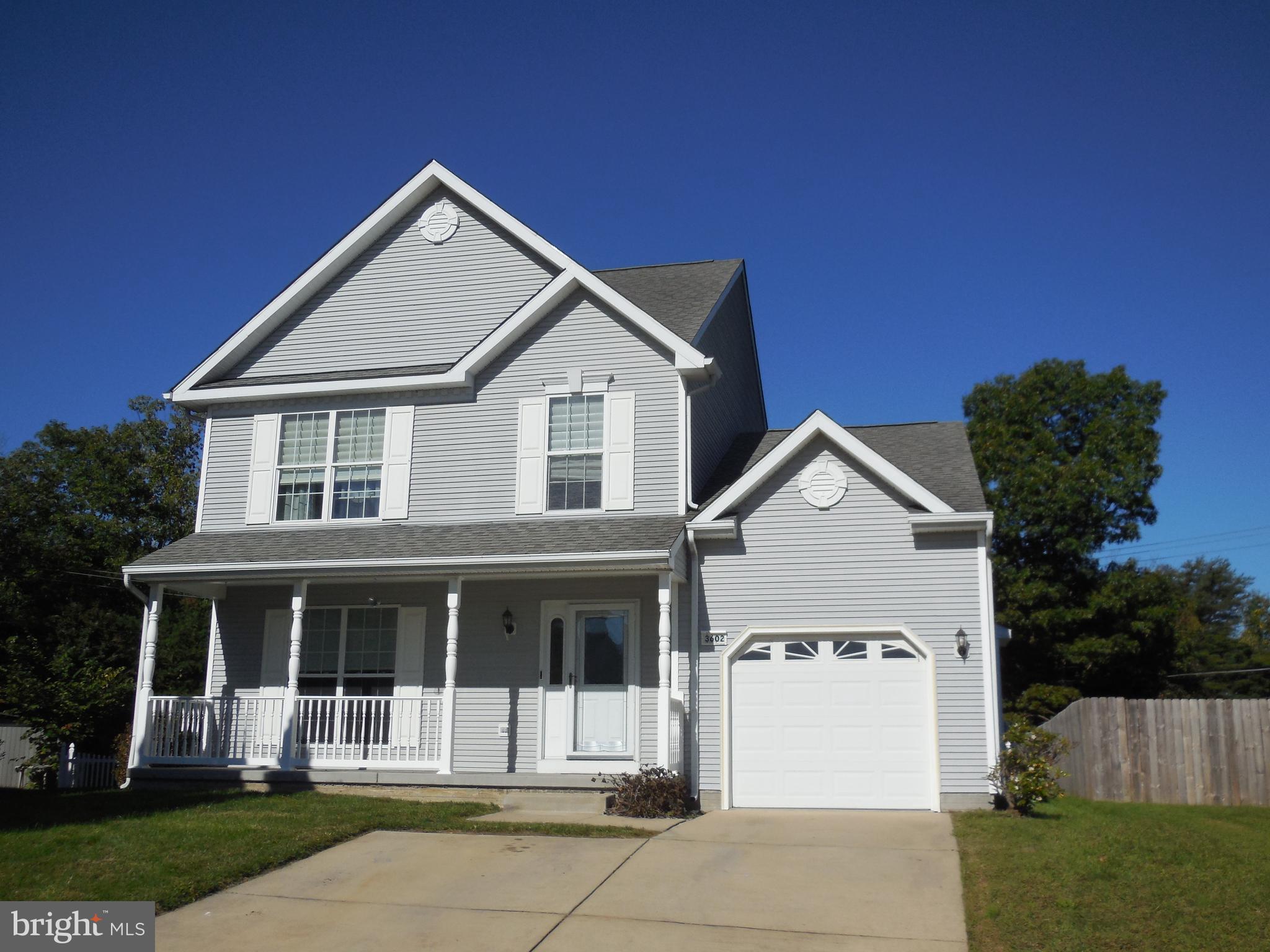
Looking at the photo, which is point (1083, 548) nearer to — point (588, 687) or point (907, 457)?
point (907, 457)

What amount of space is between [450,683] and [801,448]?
5587 mm

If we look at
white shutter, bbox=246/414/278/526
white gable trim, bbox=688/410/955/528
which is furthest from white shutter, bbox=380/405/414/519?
white gable trim, bbox=688/410/955/528

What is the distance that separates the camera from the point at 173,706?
15352 mm

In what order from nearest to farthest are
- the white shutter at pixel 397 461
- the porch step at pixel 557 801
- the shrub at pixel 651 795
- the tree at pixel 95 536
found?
the shrub at pixel 651 795 → the porch step at pixel 557 801 → the white shutter at pixel 397 461 → the tree at pixel 95 536

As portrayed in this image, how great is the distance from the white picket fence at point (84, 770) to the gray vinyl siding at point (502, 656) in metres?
7.55

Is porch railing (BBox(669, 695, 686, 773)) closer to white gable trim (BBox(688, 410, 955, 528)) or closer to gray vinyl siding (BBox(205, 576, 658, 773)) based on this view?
gray vinyl siding (BBox(205, 576, 658, 773))

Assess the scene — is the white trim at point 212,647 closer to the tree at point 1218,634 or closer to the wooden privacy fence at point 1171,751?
the wooden privacy fence at point 1171,751

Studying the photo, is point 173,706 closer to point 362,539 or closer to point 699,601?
point 362,539

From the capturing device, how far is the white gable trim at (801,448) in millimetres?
13578

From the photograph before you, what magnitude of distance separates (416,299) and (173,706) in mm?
7148

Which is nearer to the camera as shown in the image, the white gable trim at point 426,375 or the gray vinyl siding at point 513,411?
the gray vinyl siding at point 513,411

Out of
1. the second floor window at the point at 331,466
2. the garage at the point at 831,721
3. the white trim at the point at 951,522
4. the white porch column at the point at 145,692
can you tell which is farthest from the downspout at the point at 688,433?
the white porch column at the point at 145,692

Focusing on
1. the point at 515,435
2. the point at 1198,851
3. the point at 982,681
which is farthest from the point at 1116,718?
the point at 515,435

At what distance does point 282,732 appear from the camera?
49.9 ft
